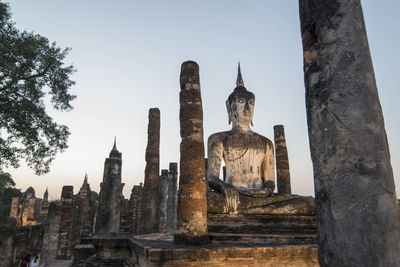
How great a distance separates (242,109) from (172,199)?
340 inches

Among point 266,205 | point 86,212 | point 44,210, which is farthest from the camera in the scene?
point 44,210

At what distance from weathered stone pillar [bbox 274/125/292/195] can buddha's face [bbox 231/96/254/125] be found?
3.72 m

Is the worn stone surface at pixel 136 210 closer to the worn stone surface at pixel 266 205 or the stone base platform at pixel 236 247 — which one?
the stone base platform at pixel 236 247

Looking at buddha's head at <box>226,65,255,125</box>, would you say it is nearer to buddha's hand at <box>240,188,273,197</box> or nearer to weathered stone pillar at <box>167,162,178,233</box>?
buddha's hand at <box>240,188,273,197</box>

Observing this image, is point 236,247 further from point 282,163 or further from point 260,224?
point 282,163

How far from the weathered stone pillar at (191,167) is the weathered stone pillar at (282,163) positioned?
6366 millimetres

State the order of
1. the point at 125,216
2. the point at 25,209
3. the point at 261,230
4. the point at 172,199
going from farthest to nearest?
the point at 25,209 → the point at 125,216 → the point at 172,199 → the point at 261,230

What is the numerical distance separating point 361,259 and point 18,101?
10.8 metres

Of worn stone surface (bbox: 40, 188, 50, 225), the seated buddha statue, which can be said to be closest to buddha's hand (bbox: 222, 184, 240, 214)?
the seated buddha statue

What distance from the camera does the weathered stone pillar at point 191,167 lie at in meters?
4.29

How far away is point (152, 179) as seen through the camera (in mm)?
11148

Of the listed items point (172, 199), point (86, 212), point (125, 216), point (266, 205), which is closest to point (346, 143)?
point (266, 205)

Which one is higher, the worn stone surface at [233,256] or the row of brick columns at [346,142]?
the row of brick columns at [346,142]

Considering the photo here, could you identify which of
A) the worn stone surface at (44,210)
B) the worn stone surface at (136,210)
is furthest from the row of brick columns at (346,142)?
the worn stone surface at (44,210)
